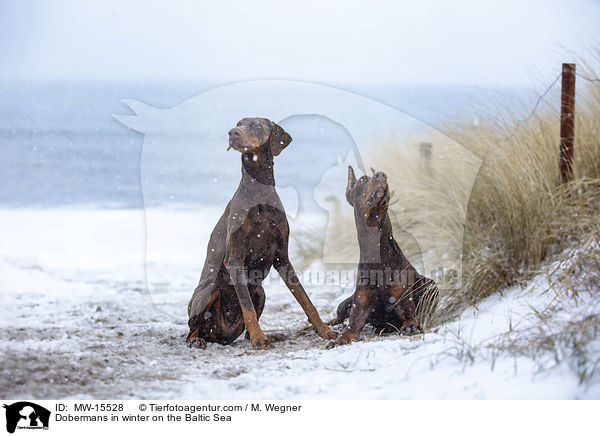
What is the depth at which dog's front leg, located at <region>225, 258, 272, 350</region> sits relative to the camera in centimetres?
310

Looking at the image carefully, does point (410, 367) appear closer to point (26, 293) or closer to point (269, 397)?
point (269, 397)

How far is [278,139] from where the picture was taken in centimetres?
313

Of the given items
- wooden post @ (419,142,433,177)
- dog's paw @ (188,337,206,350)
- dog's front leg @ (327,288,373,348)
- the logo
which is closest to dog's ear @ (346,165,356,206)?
dog's front leg @ (327,288,373,348)

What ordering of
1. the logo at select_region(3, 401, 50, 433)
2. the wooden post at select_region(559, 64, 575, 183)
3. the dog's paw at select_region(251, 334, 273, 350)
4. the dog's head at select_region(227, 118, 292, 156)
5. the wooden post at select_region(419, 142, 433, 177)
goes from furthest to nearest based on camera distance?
1. the wooden post at select_region(419, 142, 433, 177)
2. the wooden post at select_region(559, 64, 575, 183)
3. the dog's paw at select_region(251, 334, 273, 350)
4. the dog's head at select_region(227, 118, 292, 156)
5. the logo at select_region(3, 401, 50, 433)

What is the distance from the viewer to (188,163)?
359 cm

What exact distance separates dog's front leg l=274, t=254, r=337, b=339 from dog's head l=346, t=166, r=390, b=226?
1.43 ft

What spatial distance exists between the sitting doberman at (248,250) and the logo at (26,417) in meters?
0.88

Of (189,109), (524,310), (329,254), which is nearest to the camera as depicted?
(524,310)

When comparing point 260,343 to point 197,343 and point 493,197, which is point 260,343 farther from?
point 493,197

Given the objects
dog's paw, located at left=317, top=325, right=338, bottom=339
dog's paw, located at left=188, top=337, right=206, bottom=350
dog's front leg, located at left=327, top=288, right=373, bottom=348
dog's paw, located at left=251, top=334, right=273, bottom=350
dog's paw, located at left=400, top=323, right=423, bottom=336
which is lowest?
dog's paw, located at left=188, top=337, right=206, bottom=350

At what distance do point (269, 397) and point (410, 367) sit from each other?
22.9 inches

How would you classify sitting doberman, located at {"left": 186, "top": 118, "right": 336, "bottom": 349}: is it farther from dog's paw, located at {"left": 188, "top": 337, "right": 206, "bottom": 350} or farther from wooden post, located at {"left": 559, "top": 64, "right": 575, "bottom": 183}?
wooden post, located at {"left": 559, "top": 64, "right": 575, "bottom": 183}

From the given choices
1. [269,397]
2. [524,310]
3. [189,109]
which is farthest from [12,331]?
[524,310]

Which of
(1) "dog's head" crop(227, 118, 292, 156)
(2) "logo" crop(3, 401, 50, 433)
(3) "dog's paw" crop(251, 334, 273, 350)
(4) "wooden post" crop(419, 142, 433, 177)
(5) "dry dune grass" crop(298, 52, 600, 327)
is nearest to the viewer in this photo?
(2) "logo" crop(3, 401, 50, 433)
